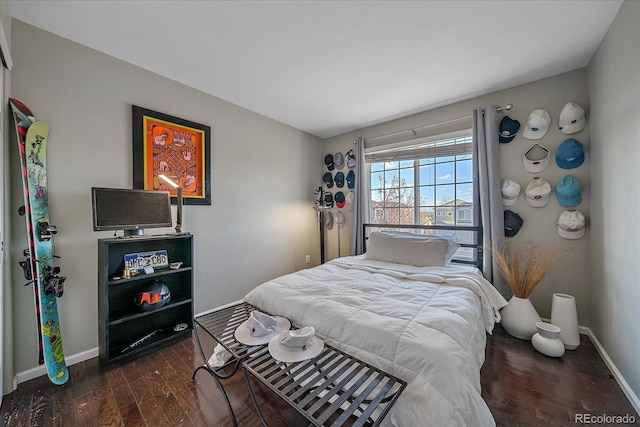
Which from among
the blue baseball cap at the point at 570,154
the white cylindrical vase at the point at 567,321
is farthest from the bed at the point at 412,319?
the blue baseball cap at the point at 570,154

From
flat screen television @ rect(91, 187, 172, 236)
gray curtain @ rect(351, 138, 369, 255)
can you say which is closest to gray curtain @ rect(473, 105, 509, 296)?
gray curtain @ rect(351, 138, 369, 255)

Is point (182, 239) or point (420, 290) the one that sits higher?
point (182, 239)

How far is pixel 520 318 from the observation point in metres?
2.13

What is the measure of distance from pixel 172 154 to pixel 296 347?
7.04 feet

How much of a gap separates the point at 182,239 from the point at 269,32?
1893mm

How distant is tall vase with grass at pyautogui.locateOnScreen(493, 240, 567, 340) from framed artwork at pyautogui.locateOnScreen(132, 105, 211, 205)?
3.09 m

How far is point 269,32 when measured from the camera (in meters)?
1.71

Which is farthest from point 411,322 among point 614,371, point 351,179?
point 351,179

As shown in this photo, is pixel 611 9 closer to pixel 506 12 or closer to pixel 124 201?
pixel 506 12

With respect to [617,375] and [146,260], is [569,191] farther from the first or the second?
[146,260]

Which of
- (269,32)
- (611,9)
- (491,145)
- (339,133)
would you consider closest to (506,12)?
(611,9)

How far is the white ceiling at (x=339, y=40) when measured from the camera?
59.6 inches

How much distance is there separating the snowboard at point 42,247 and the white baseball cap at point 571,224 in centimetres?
400

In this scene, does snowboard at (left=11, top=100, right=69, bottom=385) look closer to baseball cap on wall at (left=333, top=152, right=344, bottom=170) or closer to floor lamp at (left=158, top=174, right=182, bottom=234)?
floor lamp at (left=158, top=174, right=182, bottom=234)
